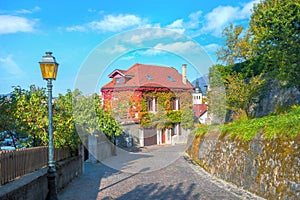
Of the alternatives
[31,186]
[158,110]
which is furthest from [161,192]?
[158,110]

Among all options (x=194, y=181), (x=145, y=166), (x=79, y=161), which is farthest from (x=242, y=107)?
(x=79, y=161)

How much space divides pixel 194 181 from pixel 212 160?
6.74ft

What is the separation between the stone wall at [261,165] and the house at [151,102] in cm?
1005

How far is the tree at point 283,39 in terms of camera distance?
37.9 feet

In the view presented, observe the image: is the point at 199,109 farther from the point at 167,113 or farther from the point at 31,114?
the point at 31,114

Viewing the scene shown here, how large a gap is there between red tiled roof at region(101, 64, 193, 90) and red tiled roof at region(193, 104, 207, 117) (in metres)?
2.41

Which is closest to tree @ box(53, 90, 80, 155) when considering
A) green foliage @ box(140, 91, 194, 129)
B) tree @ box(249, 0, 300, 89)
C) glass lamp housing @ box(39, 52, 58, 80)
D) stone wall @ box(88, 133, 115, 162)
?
glass lamp housing @ box(39, 52, 58, 80)

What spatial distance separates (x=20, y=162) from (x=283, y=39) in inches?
429

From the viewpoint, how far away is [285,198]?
5.93 meters

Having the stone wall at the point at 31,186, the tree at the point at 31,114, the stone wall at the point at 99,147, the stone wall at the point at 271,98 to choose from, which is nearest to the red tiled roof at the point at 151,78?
the stone wall at the point at 99,147

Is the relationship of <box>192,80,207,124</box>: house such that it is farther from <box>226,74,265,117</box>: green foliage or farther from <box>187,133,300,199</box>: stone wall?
<box>187,133,300,199</box>: stone wall

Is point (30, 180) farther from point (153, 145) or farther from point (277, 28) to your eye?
point (153, 145)

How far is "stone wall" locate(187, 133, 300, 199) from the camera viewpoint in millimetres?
5988

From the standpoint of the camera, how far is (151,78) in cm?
2098
